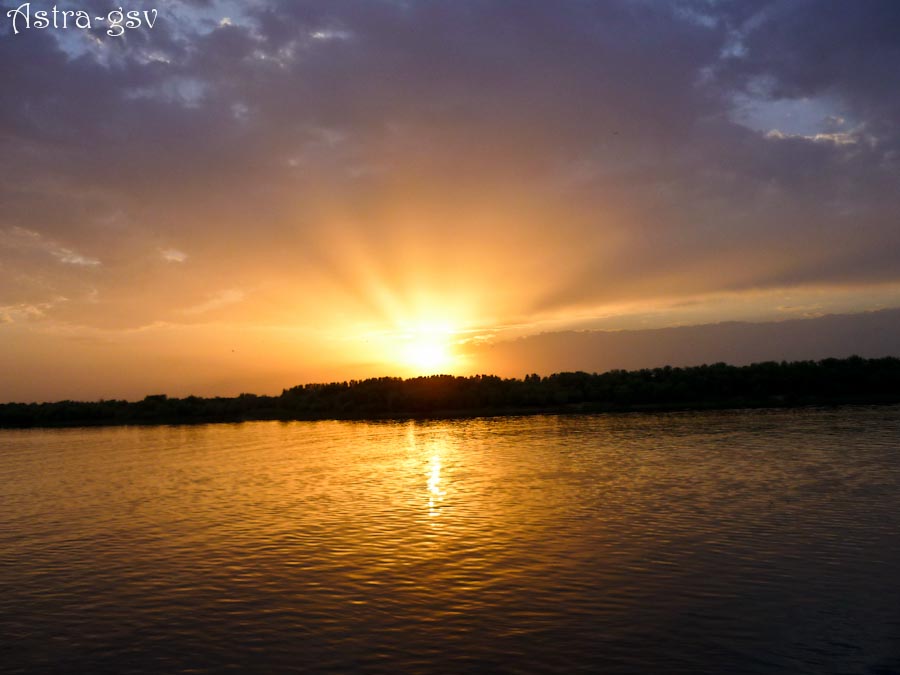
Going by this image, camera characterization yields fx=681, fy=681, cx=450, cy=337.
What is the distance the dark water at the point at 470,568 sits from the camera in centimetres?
1527

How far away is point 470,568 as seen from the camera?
21.7 m

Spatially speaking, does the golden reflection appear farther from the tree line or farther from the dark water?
the tree line

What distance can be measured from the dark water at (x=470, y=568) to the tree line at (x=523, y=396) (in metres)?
78.1

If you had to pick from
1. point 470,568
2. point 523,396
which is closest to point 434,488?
point 470,568

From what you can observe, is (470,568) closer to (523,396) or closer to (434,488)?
(434,488)

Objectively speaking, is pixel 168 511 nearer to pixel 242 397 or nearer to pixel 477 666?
pixel 477 666

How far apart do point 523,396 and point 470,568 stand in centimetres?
11045

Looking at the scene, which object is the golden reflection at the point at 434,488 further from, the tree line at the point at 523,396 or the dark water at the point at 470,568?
the tree line at the point at 523,396

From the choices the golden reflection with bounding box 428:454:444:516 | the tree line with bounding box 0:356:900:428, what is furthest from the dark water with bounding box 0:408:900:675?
the tree line with bounding box 0:356:900:428

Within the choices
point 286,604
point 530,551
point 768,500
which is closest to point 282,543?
point 286,604

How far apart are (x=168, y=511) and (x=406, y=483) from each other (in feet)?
44.1

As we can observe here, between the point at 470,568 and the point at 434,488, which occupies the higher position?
the point at 434,488

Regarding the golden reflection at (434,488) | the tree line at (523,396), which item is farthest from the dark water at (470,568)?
the tree line at (523,396)

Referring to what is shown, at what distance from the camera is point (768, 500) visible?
101ft
